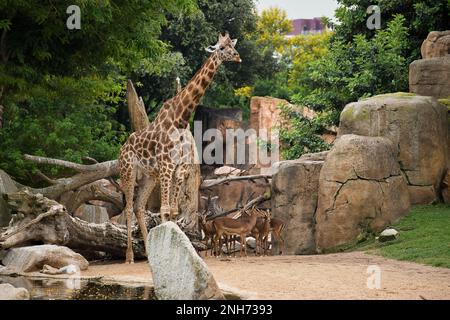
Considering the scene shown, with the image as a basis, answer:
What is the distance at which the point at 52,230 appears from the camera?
14.7 meters

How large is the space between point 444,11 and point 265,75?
18.0m

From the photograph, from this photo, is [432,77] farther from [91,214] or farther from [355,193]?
[91,214]

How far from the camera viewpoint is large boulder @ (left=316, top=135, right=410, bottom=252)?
50.7 ft

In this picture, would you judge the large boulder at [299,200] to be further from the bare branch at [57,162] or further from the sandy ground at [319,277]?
the bare branch at [57,162]

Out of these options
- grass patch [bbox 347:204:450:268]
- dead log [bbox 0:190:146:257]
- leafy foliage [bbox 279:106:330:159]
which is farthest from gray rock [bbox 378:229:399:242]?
leafy foliage [bbox 279:106:330:159]

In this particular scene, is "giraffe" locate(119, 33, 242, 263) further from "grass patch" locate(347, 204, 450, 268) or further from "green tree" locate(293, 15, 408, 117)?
"green tree" locate(293, 15, 408, 117)

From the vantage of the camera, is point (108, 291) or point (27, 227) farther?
point (27, 227)

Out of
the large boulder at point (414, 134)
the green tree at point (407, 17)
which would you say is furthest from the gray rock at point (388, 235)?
the green tree at point (407, 17)
